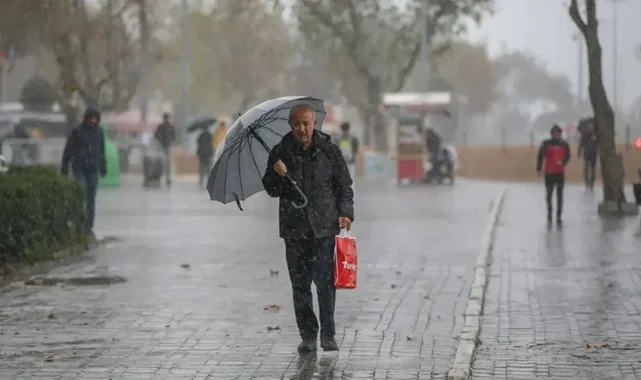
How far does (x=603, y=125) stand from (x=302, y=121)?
688 inches

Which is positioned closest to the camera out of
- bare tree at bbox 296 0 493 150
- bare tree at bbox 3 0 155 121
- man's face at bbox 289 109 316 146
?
man's face at bbox 289 109 316 146

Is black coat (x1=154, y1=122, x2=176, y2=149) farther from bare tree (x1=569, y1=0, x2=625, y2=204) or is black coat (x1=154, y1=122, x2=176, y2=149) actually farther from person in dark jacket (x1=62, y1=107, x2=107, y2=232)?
person in dark jacket (x1=62, y1=107, x2=107, y2=232)

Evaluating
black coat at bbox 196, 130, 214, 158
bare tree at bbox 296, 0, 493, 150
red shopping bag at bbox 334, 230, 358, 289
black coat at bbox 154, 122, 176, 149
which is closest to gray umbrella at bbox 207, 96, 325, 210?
red shopping bag at bbox 334, 230, 358, 289

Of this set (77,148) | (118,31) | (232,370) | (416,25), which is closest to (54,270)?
(77,148)

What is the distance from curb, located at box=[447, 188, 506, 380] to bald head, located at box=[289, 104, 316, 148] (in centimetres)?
163

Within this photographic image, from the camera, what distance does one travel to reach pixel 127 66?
176 feet

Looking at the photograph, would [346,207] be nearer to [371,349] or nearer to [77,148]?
→ [371,349]

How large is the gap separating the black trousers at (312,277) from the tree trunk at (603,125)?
1671 cm

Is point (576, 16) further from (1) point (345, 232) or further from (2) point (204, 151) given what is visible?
(1) point (345, 232)

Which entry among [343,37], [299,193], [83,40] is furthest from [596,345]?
[343,37]

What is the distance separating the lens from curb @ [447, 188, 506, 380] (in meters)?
9.91

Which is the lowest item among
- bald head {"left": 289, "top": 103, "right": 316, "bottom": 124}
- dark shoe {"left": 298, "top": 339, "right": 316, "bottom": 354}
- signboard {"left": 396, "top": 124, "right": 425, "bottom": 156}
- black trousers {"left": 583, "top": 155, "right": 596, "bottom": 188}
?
black trousers {"left": 583, "top": 155, "right": 596, "bottom": 188}

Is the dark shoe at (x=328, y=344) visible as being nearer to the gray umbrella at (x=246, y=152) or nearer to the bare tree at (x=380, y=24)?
the gray umbrella at (x=246, y=152)

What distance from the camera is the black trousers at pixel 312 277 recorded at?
35.1 ft
